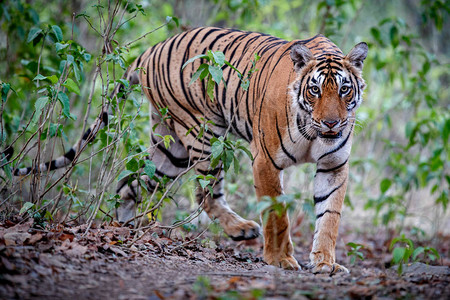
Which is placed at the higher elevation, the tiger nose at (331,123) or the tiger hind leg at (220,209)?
the tiger nose at (331,123)

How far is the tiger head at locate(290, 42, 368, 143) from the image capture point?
133 inches

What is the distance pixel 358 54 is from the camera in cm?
362

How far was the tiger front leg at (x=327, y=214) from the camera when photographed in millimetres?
3529

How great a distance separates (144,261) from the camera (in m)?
2.98

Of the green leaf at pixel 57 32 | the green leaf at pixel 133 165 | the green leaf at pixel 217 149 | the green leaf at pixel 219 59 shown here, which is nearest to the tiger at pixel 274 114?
the green leaf at pixel 217 149

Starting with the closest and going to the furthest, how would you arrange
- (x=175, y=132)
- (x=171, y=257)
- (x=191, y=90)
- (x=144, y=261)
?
(x=144, y=261)
(x=171, y=257)
(x=191, y=90)
(x=175, y=132)

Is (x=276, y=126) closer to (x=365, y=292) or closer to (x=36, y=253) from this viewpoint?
(x=365, y=292)

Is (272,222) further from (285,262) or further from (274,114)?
(274,114)

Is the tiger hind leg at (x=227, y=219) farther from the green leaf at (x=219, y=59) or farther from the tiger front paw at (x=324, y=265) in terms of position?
the green leaf at (x=219, y=59)

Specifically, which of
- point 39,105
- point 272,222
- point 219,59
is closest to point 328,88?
point 219,59

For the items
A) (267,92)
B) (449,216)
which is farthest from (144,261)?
(449,216)

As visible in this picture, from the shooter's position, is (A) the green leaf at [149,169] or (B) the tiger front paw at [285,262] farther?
(B) the tiger front paw at [285,262]

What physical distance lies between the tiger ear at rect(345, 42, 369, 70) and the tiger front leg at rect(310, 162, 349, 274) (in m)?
0.79

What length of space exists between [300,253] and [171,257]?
2.51 meters
